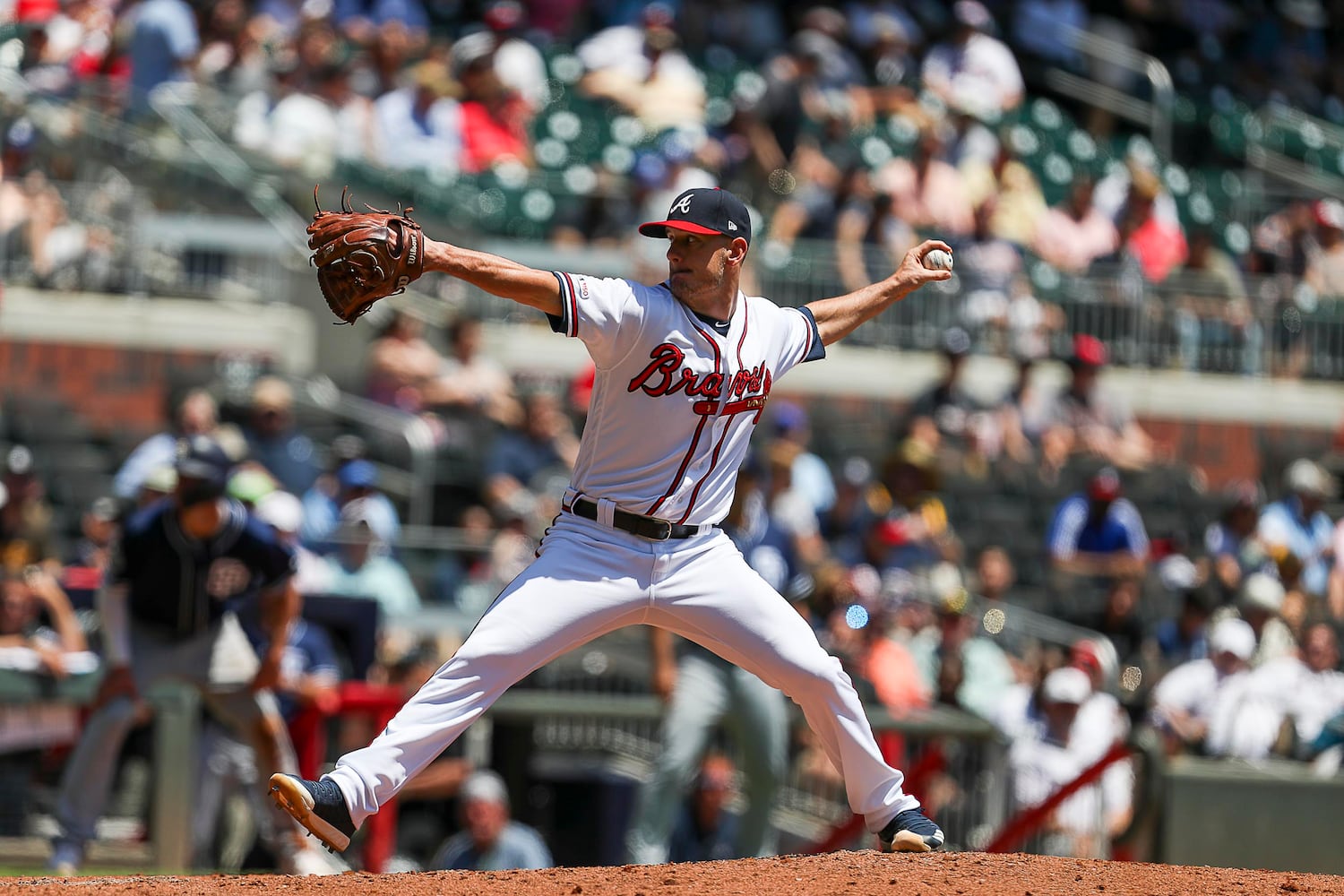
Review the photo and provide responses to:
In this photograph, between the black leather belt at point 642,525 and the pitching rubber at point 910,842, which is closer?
the black leather belt at point 642,525

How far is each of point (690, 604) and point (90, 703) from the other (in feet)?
12.3

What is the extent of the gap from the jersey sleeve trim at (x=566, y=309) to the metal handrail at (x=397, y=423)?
6136mm

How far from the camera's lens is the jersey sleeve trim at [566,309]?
5254 mm

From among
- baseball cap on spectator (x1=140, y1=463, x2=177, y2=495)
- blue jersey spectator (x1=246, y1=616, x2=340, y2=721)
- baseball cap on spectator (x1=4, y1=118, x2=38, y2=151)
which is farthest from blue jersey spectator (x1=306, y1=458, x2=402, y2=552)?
baseball cap on spectator (x1=4, y1=118, x2=38, y2=151)

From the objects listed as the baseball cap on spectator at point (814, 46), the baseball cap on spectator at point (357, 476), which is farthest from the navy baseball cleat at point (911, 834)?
the baseball cap on spectator at point (814, 46)

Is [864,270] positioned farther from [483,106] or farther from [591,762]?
[591,762]

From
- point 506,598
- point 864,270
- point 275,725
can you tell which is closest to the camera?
point 506,598

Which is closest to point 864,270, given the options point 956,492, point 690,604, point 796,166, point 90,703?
point 796,166

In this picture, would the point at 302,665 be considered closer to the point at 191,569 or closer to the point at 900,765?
the point at 191,569

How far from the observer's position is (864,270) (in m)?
13.6

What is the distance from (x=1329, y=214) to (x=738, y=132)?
4.81m

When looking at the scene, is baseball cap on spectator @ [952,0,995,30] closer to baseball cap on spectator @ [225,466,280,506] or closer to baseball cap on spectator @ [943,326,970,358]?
baseball cap on spectator @ [943,326,970,358]

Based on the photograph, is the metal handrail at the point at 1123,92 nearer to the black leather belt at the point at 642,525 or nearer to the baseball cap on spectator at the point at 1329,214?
the baseball cap on spectator at the point at 1329,214

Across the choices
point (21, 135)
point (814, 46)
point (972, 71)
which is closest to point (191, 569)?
point (21, 135)
